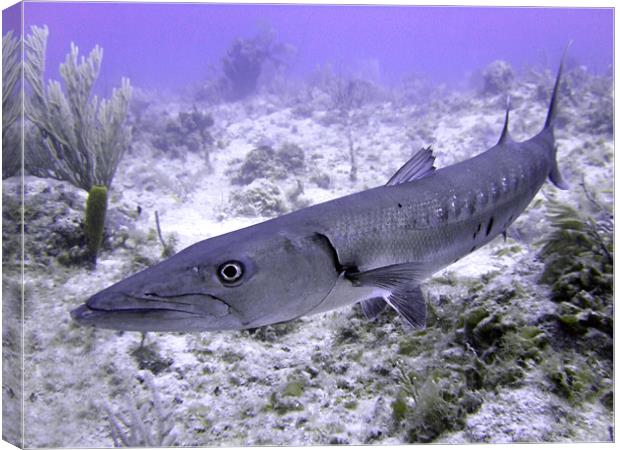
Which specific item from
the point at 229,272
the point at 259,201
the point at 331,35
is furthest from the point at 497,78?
the point at 229,272

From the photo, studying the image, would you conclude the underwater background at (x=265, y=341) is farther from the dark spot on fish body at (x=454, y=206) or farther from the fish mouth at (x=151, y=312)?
the fish mouth at (x=151, y=312)

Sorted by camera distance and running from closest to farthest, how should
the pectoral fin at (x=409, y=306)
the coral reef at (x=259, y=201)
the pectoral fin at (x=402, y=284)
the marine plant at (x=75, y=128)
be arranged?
the pectoral fin at (x=402, y=284) < the pectoral fin at (x=409, y=306) < the marine plant at (x=75, y=128) < the coral reef at (x=259, y=201)

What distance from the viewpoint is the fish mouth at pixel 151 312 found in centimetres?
165

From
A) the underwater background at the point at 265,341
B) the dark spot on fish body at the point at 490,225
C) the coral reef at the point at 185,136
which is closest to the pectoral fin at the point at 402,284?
the underwater background at the point at 265,341

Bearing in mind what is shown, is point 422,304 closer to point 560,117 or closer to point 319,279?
point 319,279

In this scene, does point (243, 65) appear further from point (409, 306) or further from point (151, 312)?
point (151, 312)

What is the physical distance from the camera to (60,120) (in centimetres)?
580

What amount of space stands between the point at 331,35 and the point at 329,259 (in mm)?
20786

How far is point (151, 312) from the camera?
169 centimetres

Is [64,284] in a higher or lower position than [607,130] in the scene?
lower

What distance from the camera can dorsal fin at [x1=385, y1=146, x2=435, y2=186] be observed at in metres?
2.82

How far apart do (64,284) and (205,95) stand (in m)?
24.0

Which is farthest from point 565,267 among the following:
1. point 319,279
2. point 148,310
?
point 148,310

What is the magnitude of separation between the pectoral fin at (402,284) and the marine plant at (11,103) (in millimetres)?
2509
